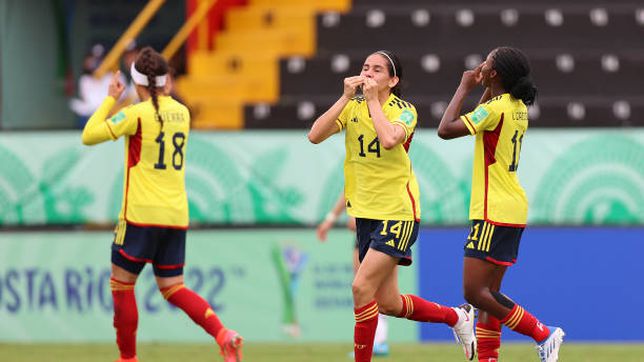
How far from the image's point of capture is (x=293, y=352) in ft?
41.8

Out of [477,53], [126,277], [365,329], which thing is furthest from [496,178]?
[477,53]

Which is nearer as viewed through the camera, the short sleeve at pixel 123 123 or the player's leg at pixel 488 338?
the player's leg at pixel 488 338

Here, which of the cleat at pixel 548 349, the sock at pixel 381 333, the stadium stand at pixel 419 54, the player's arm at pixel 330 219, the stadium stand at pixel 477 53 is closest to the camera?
the cleat at pixel 548 349

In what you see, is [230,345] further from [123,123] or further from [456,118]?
[456,118]

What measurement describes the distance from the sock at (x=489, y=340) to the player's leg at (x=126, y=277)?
2.36m

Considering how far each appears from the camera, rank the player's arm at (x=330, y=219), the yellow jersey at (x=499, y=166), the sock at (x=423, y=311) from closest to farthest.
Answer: the yellow jersey at (x=499, y=166), the sock at (x=423, y=311), the player's arm at (x=330, y=219)

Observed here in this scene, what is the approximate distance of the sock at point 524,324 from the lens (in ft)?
32.6

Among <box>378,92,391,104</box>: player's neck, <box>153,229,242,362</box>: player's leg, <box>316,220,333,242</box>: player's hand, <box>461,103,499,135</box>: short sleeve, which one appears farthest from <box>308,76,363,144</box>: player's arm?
<box>316,220,333,242</box>: player's hand

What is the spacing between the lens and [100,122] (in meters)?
10.5

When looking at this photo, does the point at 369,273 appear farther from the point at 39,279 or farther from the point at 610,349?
the point at 39,279

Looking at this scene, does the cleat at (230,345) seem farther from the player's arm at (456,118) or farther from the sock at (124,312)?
the player's arm at (456,118)

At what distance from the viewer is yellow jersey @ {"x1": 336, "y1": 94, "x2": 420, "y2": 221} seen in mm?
9711

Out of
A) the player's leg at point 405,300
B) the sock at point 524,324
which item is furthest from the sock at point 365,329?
the sock at point 524,324

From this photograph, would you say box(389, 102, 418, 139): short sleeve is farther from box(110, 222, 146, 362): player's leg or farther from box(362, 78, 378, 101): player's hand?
box(110, 222, 146, 362): player's leg
